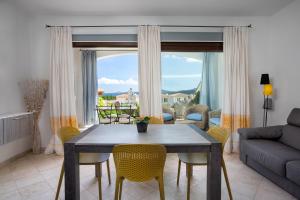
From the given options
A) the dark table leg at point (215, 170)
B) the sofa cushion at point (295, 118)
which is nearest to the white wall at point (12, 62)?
the dark table leg at point (215, 170)

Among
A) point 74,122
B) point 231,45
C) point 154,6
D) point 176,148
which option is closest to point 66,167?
point 176,148

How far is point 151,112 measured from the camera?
A: 398 centimetres

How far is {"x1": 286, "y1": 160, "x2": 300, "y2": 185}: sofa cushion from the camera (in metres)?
2.18

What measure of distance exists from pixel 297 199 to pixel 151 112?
249 cm

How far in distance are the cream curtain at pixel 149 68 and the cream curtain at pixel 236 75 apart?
4.36ft

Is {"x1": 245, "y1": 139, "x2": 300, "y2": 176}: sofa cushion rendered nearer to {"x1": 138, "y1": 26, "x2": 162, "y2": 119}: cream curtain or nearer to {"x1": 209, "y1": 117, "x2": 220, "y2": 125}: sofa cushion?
{"x1": 209, "y1": 117, "x2": 220, "y2": 125}: sofa cushion

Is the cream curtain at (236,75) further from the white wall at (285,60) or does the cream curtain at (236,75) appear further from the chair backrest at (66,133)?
the chair backrest at (66,133)

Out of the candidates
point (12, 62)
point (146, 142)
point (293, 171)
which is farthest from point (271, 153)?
point (12, 62)

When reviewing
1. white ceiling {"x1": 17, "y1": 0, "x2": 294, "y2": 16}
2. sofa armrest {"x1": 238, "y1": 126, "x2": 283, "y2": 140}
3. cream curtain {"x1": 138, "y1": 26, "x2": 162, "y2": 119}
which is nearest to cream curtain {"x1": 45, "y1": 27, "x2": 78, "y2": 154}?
white ceiling {"x1": 17, "y1": 0, "x2": 294, "y2": 16}

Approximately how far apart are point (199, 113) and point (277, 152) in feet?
8.38

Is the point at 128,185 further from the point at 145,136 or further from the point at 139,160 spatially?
the point at 139,160

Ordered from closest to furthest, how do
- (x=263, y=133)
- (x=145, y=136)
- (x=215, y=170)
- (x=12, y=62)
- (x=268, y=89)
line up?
(x=215, y=170) → (x=145, y=136) → (x=263, y=133) → (x=12, y=62) → (x=268, y=89)

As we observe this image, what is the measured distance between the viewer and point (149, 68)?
394 cm

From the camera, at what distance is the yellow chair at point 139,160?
1.72 m
